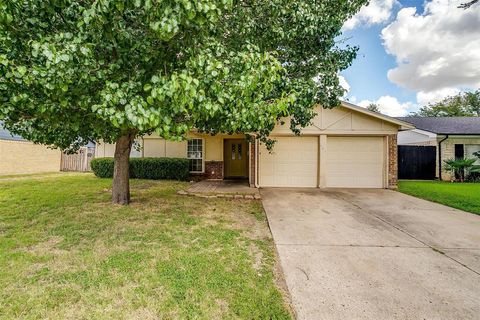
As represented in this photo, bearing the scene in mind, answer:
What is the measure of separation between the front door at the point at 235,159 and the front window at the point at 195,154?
1.37m

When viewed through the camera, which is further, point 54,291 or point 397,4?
point 397,4

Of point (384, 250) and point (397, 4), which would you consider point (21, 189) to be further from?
point (397, 4)

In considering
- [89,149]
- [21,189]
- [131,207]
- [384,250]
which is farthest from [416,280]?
[89,149]

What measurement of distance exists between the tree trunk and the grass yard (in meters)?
0.55

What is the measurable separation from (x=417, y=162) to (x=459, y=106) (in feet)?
97.0

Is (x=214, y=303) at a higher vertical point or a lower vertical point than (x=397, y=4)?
lower

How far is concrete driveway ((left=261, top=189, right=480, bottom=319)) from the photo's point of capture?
8.49 ft

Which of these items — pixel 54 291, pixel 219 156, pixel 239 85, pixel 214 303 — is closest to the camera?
pixel 214 303

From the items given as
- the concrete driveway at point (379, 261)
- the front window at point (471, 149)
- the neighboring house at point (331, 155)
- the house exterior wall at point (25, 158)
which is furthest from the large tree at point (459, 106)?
the house exterior wall at point (25, 158)

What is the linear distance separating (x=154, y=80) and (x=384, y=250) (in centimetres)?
423

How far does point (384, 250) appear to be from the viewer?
4.03m

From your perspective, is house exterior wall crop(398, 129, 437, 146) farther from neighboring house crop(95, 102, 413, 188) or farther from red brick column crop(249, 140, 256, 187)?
red brick column crop(249, 140, 256, 187)

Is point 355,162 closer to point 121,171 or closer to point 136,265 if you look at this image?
point 121,171

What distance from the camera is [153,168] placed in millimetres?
12758
